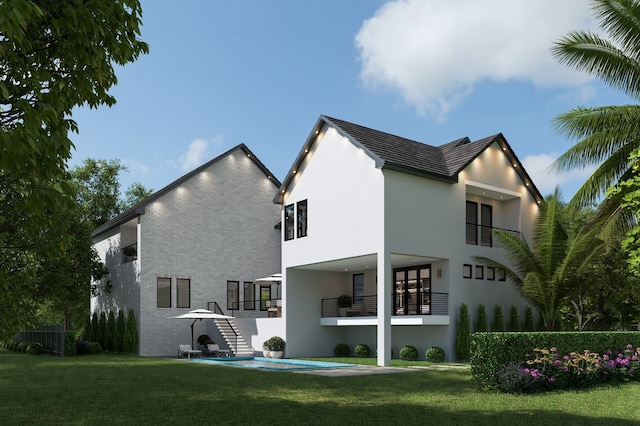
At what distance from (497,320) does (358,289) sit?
24.8ft

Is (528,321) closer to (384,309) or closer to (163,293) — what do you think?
(384,309)

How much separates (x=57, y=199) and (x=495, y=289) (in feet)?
82.9

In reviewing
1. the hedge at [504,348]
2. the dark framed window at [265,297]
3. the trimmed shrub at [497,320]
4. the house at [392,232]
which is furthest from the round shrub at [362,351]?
the hedge at [504,348]

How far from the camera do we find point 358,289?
3294 centimetres

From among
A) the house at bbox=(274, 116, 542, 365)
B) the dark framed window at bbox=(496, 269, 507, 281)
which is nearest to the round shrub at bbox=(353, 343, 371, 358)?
the house at bbox=(274, 116, 542, 365)

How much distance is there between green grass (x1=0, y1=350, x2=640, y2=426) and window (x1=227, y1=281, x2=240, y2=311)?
16829mm

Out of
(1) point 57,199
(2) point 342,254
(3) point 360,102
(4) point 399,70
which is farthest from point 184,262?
(1) point 57,199

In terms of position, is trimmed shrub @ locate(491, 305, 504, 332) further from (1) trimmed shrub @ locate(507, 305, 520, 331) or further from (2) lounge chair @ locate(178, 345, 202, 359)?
(2) lounge chair @ locate(178, 345, 202, 359)

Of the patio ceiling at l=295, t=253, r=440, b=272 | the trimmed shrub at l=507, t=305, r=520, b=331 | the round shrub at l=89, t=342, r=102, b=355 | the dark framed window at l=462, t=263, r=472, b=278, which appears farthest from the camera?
the round shrub at l=89, t=342, r=102, b=355

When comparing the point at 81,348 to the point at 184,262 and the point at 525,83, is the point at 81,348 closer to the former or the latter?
the point at 184,262

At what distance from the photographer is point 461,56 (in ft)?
70.9

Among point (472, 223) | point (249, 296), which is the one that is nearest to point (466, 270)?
point (472, 223)

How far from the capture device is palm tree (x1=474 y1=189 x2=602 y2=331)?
25.0 m

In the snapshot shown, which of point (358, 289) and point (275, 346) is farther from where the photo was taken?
point (358, 289)
